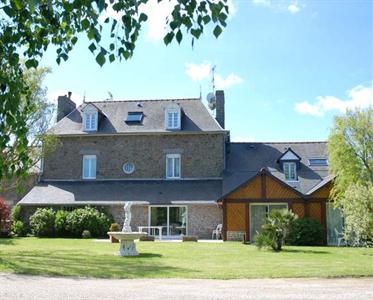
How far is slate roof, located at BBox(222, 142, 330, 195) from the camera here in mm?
31797

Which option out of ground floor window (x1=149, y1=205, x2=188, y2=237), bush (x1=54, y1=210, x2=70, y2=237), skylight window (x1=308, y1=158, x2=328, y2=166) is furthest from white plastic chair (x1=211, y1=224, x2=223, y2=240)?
bush (x1=54, y1=210, x2=70, y2=237)

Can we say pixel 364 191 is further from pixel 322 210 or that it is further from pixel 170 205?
pixel 170 205

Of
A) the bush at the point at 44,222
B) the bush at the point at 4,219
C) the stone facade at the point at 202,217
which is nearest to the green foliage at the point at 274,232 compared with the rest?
the stone facade at the point at 202,217

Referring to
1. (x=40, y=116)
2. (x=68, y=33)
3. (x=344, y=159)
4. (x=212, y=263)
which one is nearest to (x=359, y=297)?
(x=212, y=263)

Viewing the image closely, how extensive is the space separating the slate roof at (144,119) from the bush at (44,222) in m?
6.47

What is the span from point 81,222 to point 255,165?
40.9ft

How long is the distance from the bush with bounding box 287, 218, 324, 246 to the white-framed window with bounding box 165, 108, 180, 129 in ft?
38.7

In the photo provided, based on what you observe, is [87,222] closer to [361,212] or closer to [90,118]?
[90,118]

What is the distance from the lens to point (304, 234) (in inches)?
1049

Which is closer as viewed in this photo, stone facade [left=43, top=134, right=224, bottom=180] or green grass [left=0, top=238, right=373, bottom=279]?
green grass [left=0, top=238, right=373, bottom=279]

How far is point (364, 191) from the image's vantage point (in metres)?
20.8

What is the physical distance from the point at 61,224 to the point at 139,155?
7.27 meters

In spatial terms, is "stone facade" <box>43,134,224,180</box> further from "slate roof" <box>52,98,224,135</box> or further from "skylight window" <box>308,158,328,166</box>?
"skylight window" <box>308,158,328,166</box>

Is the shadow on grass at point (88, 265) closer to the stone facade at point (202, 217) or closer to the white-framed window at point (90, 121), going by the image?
the stone facade at point (202, 217)
